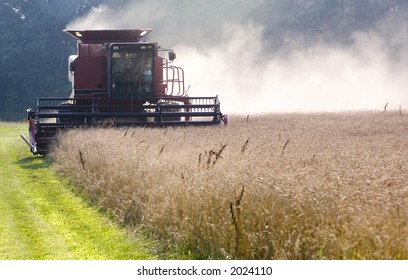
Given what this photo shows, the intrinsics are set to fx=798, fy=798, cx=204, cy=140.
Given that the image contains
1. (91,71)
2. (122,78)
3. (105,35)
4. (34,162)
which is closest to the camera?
(34,162)

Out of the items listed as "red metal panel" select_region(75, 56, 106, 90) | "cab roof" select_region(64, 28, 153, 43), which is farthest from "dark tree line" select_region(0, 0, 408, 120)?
"red metal panel" select_region(75, 56, 106, 90)

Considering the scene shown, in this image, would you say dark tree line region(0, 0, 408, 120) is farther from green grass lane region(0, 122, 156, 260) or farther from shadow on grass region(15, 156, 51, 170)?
green grass lane region(0, 122, 156, 260)

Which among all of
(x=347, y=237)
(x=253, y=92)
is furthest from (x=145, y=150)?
(x=253, y=92)

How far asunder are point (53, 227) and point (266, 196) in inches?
146

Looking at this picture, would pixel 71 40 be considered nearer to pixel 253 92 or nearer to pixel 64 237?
pixel 253 92

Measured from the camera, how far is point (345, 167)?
8.38 metres

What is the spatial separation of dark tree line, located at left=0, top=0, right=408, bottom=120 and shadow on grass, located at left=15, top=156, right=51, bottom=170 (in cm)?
3865

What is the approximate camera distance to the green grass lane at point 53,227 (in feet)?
28.2

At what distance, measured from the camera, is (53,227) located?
10117 mm

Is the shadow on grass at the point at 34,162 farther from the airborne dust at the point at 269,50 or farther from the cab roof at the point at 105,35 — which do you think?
the airborne dust at the point at 269,50

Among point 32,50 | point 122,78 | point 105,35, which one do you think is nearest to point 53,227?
point 122,78

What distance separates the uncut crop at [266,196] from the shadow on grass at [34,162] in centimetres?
444

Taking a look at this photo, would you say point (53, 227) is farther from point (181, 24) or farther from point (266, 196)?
point (181, 24)

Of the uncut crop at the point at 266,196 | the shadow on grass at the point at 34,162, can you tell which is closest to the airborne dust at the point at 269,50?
the shadow on grass at the point at 34,162
